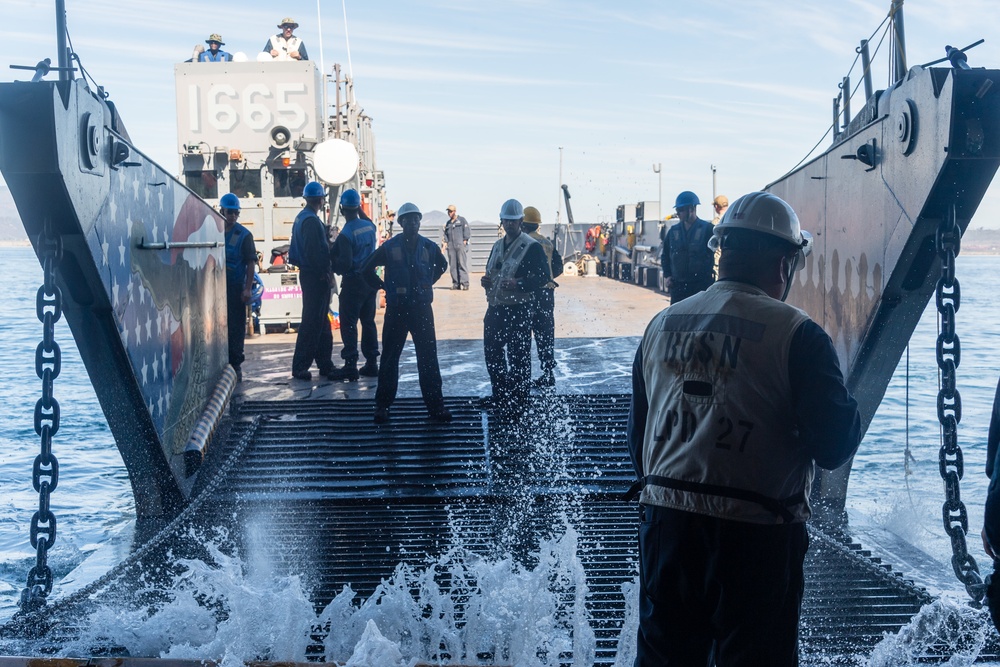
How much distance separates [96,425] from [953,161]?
11.8 metres

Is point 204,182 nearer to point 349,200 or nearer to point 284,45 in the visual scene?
point 284,45

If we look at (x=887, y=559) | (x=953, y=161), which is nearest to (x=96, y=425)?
(x=887, y=559)

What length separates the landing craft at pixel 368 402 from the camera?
4.38 metres

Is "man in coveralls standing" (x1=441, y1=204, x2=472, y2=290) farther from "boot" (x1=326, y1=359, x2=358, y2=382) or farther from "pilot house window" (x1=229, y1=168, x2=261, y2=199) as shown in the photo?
"boot" (x1=326, y1=359, x2=358, y2=382)

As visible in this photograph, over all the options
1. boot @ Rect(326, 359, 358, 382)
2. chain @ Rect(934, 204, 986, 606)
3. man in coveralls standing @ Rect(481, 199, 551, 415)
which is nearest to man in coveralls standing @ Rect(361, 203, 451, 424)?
man in coveralls standing @ Rect(481, 199, 551, 415)

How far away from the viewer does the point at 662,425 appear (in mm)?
3004

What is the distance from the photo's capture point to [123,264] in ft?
17.3

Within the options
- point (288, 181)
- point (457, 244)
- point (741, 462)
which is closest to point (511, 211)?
point (741, 462)

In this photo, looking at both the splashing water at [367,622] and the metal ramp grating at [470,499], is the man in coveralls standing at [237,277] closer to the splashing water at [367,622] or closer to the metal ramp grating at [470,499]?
the metal ramp grating at [470,499]

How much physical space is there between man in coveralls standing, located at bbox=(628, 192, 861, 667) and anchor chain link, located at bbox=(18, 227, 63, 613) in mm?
2795

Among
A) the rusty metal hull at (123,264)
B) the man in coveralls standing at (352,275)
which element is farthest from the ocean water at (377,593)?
the man in coveralls standing at (352,275)

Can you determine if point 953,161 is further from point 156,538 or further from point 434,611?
point 156,538

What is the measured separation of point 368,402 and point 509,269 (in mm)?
1686

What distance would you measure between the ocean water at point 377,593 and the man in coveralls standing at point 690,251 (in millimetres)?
2255
